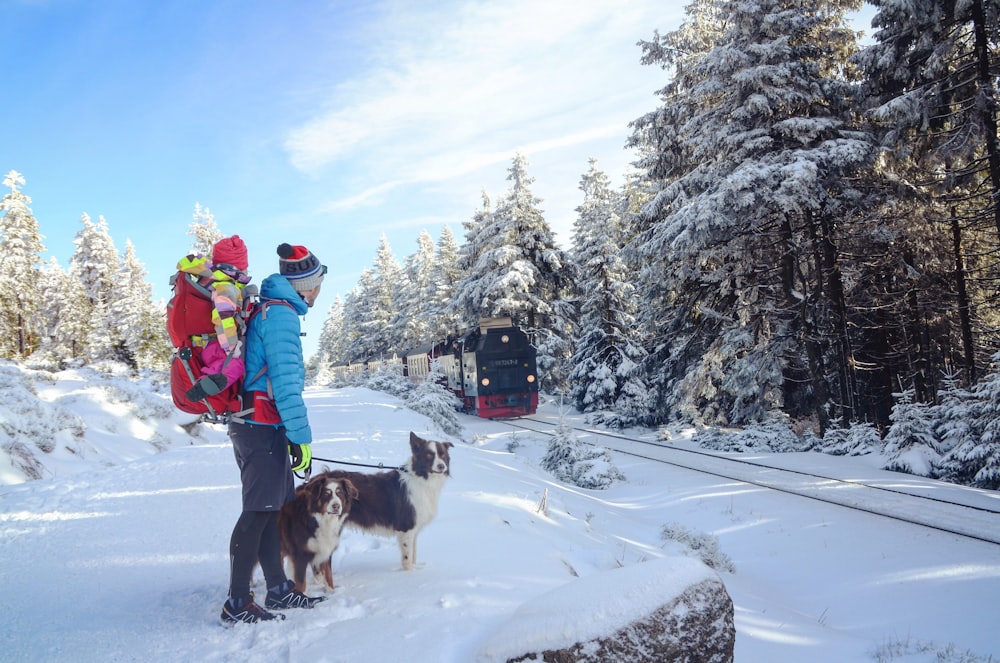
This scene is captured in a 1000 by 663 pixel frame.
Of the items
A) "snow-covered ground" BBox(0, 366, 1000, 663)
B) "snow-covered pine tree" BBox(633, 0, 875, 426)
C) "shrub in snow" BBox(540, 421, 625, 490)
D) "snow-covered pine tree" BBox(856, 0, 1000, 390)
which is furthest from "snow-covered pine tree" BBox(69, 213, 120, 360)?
"snow-covered pine tree" BBox(856, 0, 1000, 390)

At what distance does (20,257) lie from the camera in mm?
32562

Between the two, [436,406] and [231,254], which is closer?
[231,254]

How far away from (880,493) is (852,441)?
Result: 3.81 meters

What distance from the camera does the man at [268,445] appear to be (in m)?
3.35

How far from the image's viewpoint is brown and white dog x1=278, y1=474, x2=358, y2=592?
374 centimetres

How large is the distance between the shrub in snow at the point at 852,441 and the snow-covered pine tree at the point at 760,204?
1352mm

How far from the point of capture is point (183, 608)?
3594 millimetres

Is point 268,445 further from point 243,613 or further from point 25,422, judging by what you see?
point 25,422

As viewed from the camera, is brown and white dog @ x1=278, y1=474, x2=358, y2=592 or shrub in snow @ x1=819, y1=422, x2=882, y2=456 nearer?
brown and white dog @ x1=278, y1=474, x2=358, y2=592

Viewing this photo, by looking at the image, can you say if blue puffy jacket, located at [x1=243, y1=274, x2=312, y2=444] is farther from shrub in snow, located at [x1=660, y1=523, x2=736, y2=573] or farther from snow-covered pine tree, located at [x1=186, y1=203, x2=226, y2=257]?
snow-covered pine tree, located at [x1=186, y1=203, x2=226, y2=257]

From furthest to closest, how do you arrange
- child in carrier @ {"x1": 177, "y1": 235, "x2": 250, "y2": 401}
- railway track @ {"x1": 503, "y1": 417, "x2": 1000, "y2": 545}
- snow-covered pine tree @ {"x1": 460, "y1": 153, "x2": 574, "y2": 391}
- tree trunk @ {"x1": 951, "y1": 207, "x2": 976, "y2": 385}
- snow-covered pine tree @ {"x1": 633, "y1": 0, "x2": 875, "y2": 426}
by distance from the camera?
1. snow-covered pine tree @ {"x1": 460, "y1": 153, "x2": 574, "y2": 391}
2. snow-covered pine tree @ {"x1": 633, "y1": 0, "x2": 875, "y2": 426}
3. tree trunk @ {"x1": 951, "y1": 207, "x2": 976, "y2": 385}
4. railway track @ {"x1": 503, "y1": 417, "x2": 1000, "y2": 545}
5. child in carrier @ {"x1": 177, "y1": 235, "x2": 250, "y2": 401}

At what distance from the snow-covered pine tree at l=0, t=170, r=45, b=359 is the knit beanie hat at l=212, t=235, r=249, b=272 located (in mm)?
32715

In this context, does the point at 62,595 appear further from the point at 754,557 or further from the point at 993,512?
the point at 993,512

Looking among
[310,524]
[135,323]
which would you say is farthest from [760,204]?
[135,323]
